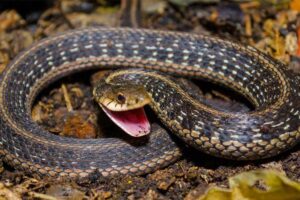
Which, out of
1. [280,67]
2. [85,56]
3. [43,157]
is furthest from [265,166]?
[85,56]

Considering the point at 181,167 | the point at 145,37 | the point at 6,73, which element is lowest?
the point at 181,167

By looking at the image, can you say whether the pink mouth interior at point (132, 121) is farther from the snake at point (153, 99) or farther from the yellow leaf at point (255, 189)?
the yellow leaf at point (255, 189)

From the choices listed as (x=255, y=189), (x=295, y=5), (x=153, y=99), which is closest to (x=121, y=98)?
(x=153, y=99)

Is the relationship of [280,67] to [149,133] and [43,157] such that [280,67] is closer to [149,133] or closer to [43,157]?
[149,133]

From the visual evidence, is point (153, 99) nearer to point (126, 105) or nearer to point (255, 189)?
point (126, 105)

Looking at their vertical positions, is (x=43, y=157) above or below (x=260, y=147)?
below

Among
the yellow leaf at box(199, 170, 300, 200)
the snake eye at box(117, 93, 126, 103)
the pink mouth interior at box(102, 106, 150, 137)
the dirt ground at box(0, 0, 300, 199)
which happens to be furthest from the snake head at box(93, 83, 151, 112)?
the yellow leaf at box(199, 170, 300, 200)

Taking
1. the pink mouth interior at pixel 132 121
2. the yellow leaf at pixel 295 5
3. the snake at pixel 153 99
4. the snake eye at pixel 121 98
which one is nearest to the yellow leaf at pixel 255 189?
the snake at pixel 153 99

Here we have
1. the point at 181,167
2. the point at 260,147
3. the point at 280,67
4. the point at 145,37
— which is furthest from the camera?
the point at 145,37
